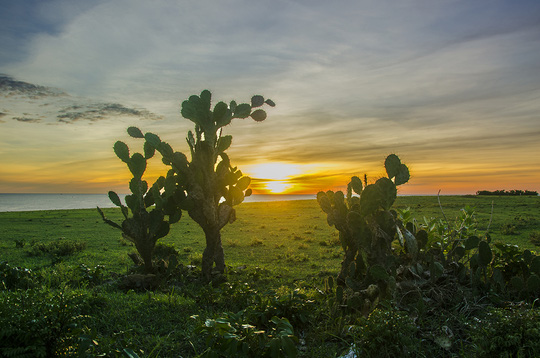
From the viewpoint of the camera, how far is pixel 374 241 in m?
5.63

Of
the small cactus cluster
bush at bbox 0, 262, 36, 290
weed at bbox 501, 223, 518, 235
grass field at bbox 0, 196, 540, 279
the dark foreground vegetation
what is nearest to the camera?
the dark foreground vegetation

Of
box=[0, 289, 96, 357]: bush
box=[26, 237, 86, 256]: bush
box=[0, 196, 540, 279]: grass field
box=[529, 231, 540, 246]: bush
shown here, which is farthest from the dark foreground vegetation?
box=[529, 231, 540, 246]: bush

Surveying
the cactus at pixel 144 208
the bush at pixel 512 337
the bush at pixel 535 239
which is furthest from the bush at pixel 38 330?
the bush at pixel 535 239

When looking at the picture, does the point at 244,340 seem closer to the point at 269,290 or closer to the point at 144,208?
the point at 269,290

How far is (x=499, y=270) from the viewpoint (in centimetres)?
548

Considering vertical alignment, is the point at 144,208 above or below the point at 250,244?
above

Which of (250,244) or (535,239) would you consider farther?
(250,244)

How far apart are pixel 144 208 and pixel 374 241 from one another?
4.87 metres

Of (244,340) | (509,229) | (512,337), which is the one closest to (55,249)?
(244,340)

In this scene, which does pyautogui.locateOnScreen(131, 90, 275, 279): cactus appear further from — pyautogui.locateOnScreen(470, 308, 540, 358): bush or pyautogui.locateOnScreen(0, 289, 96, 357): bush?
pyautogui.locateOnScreen(470, 308, 540, 358): bush

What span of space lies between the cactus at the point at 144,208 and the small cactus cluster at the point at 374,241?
12.6 feet

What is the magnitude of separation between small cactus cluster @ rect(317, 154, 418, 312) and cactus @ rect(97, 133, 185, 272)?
151 inches

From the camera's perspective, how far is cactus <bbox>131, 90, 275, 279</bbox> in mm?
7754

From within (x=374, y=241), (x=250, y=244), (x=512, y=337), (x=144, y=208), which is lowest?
(x=250, y=244)
